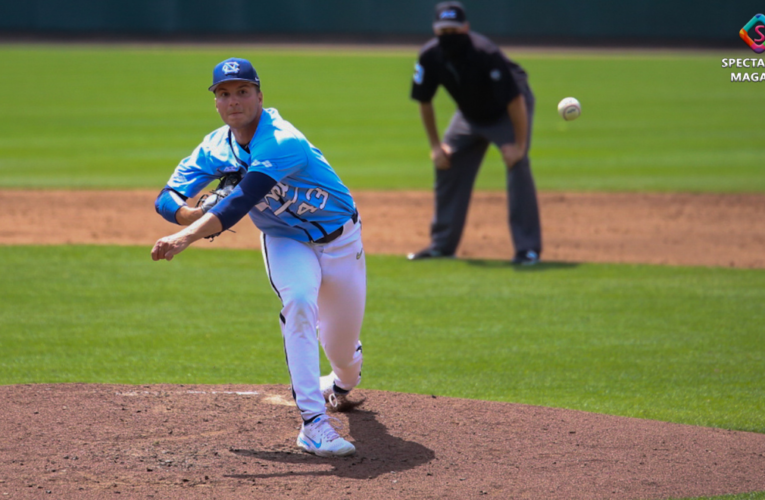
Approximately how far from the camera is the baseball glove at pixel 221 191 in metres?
3.87

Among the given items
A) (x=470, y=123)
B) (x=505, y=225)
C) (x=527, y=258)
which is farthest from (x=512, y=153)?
(x=505, y=225)

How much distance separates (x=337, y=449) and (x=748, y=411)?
2322 mm

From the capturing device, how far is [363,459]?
3967 millimetres

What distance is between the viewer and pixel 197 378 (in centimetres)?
526

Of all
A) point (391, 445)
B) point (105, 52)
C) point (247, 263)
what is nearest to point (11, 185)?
point (247, 263)

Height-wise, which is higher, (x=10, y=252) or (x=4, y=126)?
(x=4, y=126)

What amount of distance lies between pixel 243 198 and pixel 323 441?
1.13 meters

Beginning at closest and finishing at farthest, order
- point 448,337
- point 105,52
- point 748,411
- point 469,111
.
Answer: point 748,411
point 448,337
point 469,111
point 105,52

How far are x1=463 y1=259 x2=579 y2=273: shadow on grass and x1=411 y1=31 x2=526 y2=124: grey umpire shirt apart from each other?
1341 millimetres

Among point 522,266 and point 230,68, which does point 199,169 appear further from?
point 522,266

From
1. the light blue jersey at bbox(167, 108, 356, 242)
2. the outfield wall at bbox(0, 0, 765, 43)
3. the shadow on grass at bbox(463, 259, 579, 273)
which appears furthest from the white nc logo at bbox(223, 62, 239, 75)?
the outfield wall at bbox(0, 0, 765, 43)

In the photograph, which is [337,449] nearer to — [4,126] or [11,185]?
[11,185]

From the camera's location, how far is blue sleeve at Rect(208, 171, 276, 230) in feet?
12.1

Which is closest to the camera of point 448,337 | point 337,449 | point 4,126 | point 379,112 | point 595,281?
point 337,449
